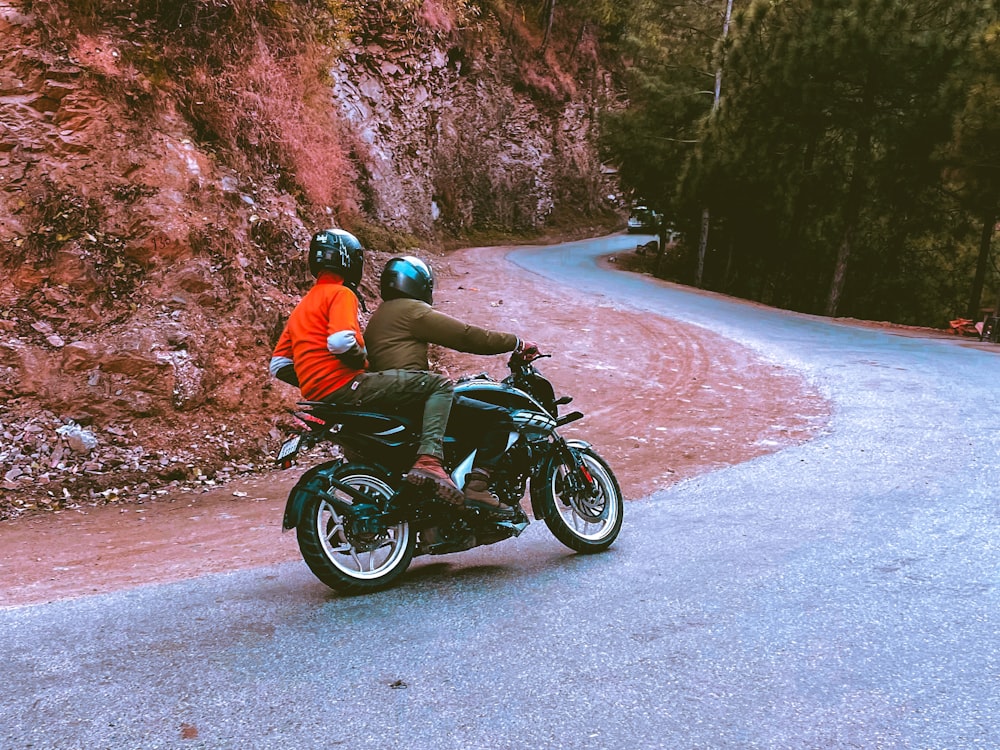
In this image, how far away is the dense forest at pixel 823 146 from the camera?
20.0 metres

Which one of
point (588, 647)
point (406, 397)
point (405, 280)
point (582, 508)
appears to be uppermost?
point (405, 280)

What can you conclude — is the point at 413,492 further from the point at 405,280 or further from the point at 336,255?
the point at 336,255

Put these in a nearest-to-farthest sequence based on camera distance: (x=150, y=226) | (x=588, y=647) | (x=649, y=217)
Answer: (x=588, y=647) → (x=150, y=226) → (x=649, y=217)

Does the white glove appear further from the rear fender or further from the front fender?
the front fender

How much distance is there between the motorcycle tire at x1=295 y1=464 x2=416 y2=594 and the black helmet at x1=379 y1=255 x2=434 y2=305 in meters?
1.10

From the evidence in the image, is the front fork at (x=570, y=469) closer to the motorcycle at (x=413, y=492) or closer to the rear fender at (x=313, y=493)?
the motorcycle at (x=413, y=492)

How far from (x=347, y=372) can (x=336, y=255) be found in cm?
71

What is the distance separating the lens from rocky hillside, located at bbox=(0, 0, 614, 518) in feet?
24.3

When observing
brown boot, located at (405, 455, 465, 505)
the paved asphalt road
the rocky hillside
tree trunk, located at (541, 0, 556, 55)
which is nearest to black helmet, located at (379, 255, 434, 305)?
brown boot, located at (405, 455, 465, 505)

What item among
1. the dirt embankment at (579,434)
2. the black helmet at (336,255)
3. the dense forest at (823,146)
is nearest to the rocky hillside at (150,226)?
the dirt embankment at (579,434)

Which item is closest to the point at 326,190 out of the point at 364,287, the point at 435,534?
the point at 364,287

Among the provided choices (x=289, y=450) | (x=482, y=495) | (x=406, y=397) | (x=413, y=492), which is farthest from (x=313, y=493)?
(x=482, y=495)

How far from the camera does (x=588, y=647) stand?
357 cm

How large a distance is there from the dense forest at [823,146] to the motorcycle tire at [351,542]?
740 inches
